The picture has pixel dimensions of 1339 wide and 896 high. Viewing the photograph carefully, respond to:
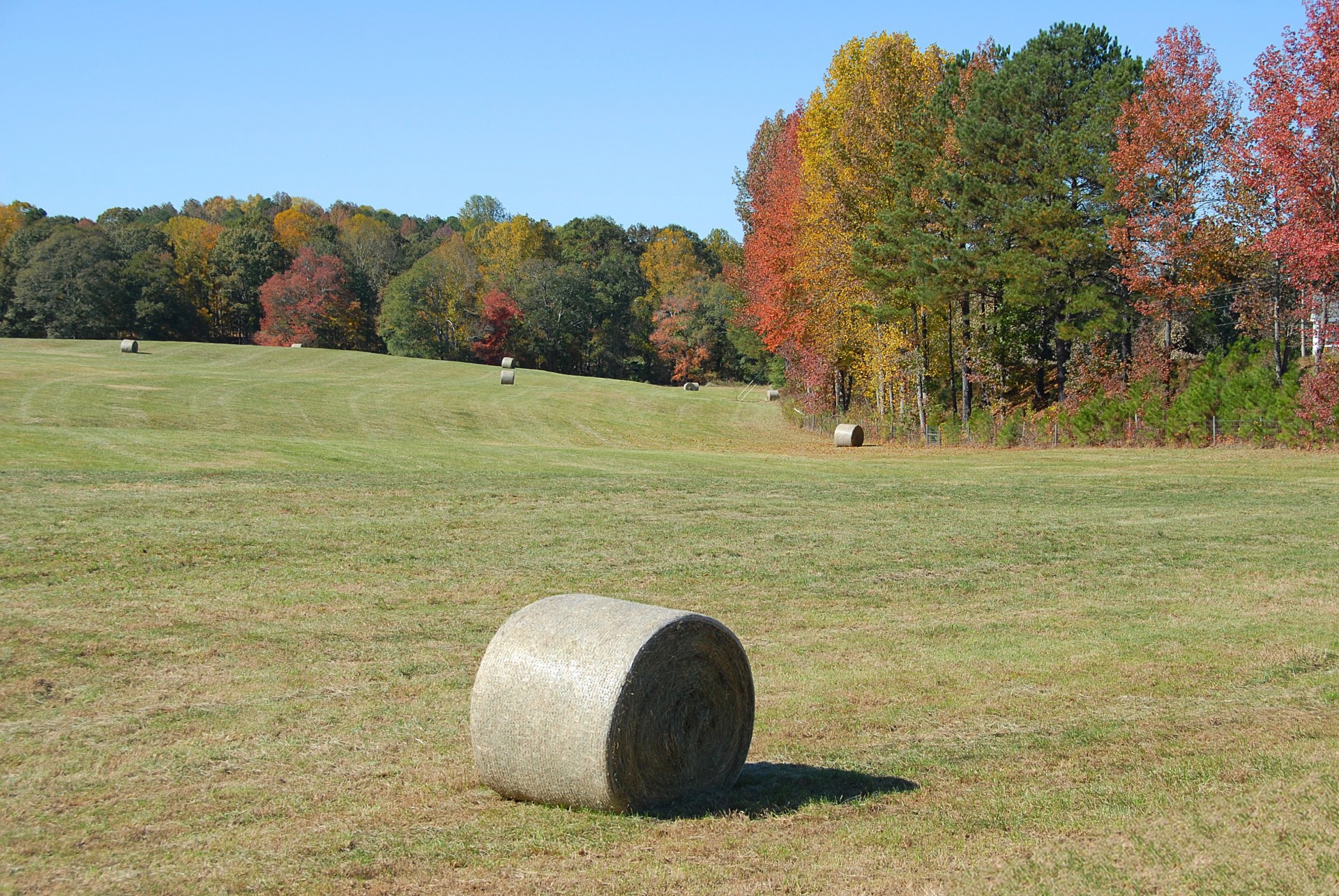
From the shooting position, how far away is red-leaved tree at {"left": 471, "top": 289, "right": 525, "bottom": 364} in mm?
97812

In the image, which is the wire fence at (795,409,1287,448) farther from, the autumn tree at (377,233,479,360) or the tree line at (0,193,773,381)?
the autumn tree at (377,233,479,360)

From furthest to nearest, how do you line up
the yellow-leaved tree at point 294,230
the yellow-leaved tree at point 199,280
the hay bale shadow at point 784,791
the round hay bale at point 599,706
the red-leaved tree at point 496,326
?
the yellow-leaved tree at point 294,230
the red-leaved tree at point 496,326
the yellow-leaved tree at point 199,280
the hay bale shadow at point 784,791
the round hay bale at point 599,706

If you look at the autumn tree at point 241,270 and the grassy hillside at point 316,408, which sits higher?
the autumn tree at point 241,270

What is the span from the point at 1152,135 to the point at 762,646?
3430 cm

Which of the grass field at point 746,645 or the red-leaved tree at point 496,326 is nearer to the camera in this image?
the grass field at point 746,645

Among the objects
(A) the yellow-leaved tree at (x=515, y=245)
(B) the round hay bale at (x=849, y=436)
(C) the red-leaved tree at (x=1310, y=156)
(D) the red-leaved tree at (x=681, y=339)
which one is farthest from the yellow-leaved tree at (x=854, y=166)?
(A) the yellow-leaved tree at (x=515, y=245)

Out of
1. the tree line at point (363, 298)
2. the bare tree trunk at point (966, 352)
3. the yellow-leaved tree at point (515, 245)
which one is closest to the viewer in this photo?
the bare tree trunk at point (966, 352)

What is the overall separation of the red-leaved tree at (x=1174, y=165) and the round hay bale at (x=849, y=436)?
11077 mm

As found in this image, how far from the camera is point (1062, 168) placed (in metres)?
42.1

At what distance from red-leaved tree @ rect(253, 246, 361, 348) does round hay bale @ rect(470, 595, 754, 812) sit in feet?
298

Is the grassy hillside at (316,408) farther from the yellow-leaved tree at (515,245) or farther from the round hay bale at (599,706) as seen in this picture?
the yellow-leaved tree at (515,245)

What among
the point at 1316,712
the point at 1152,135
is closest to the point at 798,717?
the point at 1316,712

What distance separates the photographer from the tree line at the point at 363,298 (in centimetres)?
8694

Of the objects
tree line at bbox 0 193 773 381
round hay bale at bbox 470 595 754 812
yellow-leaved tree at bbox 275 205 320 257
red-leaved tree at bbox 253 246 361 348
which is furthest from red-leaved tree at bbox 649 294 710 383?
round hay bale at bbox 470 595 754 812
